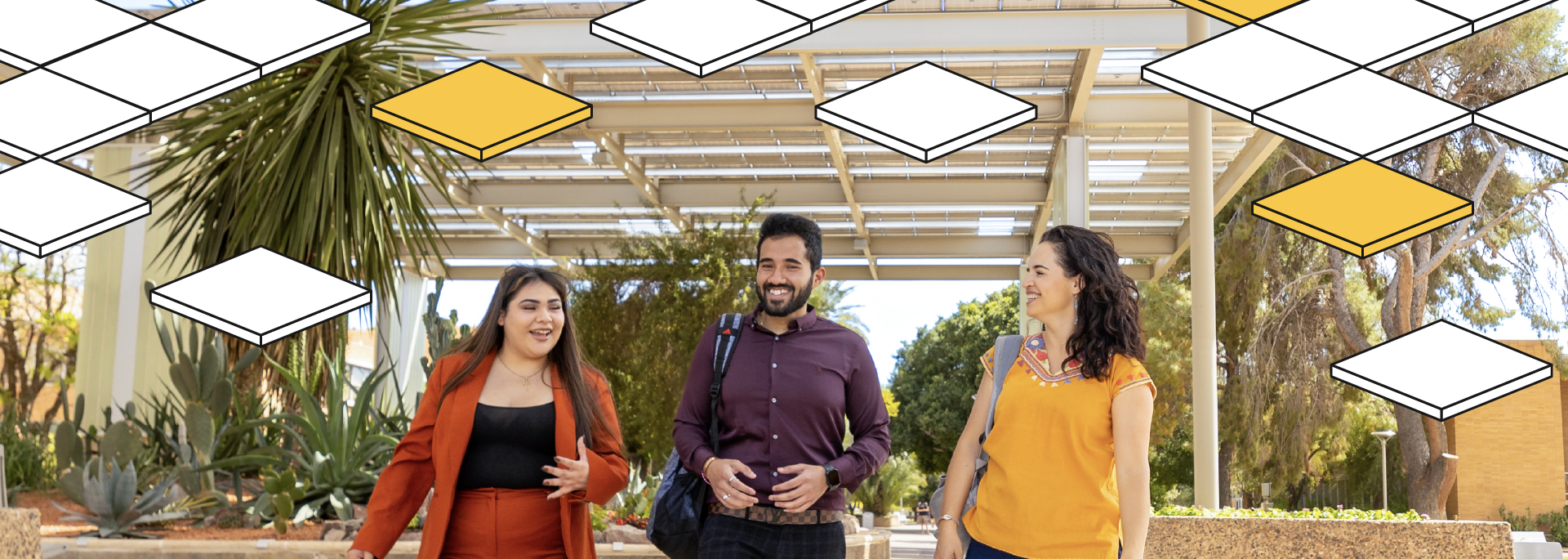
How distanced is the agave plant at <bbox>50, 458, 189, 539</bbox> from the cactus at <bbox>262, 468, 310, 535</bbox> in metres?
0.50

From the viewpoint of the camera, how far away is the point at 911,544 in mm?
18797

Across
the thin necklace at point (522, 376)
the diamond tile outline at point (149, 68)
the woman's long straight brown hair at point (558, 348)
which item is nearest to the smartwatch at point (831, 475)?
the woman's long straight brown hair at point (558, 348)

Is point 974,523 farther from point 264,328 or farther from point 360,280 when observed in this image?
point 360,280

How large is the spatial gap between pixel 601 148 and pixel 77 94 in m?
7.76

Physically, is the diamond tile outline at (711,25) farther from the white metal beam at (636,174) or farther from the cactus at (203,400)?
the white metal beam at (636,174)

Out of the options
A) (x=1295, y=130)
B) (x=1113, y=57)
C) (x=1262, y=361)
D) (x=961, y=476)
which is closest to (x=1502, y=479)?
(x=1262, y=361)

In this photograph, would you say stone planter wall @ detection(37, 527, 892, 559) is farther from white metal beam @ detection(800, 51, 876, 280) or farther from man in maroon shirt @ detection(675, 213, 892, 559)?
white metal beam @ detection(800, 51, 876, 280)

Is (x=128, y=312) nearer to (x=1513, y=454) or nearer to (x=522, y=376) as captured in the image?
(x=522, y=376)

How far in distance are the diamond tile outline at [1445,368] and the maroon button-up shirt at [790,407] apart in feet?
11.1

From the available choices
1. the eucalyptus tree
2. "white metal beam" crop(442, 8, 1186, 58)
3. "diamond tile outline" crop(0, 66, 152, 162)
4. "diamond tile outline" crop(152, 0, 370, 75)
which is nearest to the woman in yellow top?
"diamond tile outline" crop(152, 0, 370, 75)

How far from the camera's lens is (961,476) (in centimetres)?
242

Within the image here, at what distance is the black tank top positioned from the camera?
8.45ft

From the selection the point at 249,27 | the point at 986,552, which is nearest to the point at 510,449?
the point at 986,552

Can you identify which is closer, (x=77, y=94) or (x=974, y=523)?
(x=974, y=523)
